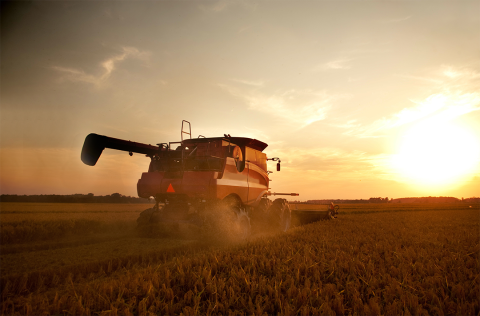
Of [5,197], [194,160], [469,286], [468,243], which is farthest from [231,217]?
[5,197]

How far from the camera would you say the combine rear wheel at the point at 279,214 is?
34.7ft

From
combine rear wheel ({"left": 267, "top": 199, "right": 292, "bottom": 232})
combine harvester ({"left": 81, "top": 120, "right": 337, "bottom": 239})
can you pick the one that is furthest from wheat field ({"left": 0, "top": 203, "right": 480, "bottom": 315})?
combine rear wheel ({"left": 267, "top": 199, "right": 292, "bottom": 232})

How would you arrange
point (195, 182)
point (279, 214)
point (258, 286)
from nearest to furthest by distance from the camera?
point (258, 286) → point (195, 182) → point (279, 214)

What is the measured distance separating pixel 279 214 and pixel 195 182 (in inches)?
184

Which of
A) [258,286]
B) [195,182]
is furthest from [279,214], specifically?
[258,286]

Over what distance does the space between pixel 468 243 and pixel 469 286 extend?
431cm

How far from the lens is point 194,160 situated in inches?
320

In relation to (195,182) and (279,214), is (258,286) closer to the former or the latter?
(195,182)

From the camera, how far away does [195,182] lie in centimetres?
748

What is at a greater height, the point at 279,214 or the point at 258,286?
the point at 279,214

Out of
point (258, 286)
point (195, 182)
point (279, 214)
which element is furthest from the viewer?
point (279, 214)

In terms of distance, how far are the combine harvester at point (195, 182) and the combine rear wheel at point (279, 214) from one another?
55.3 inches

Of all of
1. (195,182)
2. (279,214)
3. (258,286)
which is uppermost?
(195,182)

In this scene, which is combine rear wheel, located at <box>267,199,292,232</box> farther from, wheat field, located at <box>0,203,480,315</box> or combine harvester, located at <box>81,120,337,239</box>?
wheat field, located at <box>0,203,480,315</box>
